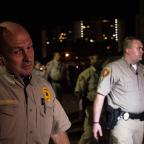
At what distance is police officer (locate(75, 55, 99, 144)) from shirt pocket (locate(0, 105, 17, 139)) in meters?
5.21

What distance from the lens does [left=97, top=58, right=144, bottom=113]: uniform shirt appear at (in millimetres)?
5594

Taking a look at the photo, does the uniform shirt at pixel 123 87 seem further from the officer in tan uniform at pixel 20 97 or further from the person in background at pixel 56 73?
the person in background at pixel 56 73

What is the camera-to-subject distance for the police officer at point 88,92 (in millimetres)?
8047

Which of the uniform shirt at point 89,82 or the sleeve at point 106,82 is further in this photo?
the uniform shirt at point 89,82

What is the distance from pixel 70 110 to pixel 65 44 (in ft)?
40.2

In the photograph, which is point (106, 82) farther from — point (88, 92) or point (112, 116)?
point (88, 92)

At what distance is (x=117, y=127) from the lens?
5.67m

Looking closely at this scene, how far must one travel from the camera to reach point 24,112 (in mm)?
2891

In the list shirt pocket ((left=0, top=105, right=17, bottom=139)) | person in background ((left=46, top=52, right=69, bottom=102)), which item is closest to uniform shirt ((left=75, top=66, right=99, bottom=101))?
person in background ((left=46, top=52, right=69, bottom=102))

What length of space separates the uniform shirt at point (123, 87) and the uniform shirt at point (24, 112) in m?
2.59

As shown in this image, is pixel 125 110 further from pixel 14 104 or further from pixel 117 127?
pixel 14 104

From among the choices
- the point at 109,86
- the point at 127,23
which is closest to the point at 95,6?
the point at 127,23

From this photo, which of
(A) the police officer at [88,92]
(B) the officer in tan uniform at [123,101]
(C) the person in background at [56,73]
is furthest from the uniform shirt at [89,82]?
(C) the person in background at [56,73]

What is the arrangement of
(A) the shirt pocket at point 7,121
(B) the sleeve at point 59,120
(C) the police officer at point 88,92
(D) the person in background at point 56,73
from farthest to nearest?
(D) the person in background at point 56,73, (C) the police officer at point 88,92, (B) the sleeve at point 59,120, (A) the shirt pocket at point 7,121
